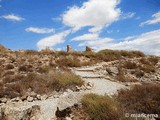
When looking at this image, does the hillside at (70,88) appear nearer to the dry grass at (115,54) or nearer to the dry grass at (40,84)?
the dry grass at (40,84)

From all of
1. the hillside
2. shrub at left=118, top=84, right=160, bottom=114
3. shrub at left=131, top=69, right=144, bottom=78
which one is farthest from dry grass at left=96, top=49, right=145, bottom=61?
shrub at left=118, top=84, right=160, bottom=114

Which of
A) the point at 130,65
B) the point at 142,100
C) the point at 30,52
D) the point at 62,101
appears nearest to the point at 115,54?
the point at 130,65

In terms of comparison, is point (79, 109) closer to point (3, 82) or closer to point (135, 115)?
point (135, 115)

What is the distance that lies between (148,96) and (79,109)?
2975 mm

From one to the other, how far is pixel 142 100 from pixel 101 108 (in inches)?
74.6

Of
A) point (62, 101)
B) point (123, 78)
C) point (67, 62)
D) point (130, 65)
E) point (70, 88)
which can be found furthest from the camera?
point (67, 62)

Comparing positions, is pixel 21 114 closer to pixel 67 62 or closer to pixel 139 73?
pixel 139 73

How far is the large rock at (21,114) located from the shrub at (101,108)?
2.00m

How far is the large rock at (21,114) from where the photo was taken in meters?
11.1

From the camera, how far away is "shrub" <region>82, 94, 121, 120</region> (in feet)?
32.4

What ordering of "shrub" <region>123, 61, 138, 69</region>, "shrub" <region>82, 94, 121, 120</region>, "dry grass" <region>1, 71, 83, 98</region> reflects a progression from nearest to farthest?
"shrub" <region>82, 94, 121, 120</region> < "dry grass" <region>1, 71, 83, 98</region> < "shrub" <region>123, 61, 138, 69</region>

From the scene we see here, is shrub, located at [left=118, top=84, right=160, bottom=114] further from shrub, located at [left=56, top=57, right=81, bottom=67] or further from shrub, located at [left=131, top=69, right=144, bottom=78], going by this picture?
shrub, located at [left=56, top=57, right=81, bottom=67]

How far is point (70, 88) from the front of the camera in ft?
51.6

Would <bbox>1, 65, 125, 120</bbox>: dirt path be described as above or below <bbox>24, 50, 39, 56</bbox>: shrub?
below
